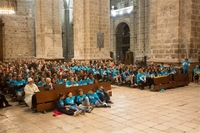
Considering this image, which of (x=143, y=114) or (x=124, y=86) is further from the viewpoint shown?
(x=124, y=86)

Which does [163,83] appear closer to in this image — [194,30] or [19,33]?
[194,30]

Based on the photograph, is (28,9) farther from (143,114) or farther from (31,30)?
(143,114)

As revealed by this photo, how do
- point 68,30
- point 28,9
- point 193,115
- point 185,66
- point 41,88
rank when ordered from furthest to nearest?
point 68,30 → point 28,9 → point 185,66 → point 41,88 → point 193,115

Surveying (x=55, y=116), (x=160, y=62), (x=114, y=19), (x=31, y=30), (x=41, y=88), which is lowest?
(x=55, y=116)

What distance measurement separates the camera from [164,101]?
8070mm

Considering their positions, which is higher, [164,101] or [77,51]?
[77,51]

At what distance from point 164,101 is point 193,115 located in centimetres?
181

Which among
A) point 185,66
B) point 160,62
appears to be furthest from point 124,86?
point 185,66

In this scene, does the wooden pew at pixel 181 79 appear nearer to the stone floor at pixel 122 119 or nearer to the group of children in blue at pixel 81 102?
the stone floor at pixel 122 119

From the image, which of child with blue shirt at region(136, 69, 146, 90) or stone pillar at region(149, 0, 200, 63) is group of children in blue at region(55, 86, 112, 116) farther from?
stone pillar at region(149, 0, 200, 63)

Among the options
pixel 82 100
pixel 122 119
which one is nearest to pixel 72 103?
pixel 82 100

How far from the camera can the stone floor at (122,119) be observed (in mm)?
5355

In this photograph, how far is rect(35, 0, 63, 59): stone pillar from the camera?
19.6 metres

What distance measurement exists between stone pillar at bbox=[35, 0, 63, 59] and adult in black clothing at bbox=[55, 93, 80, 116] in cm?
1332
